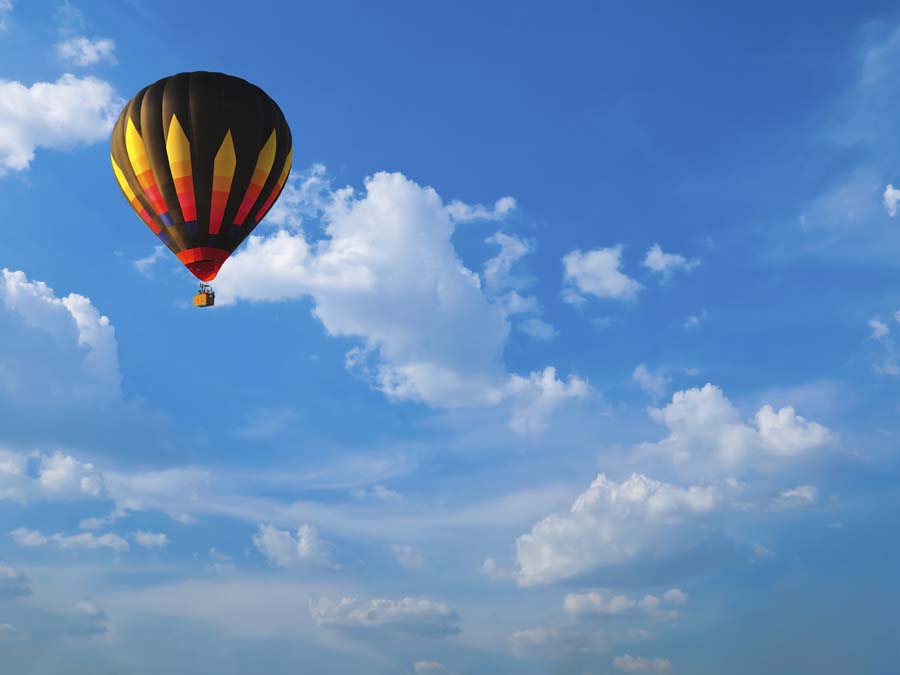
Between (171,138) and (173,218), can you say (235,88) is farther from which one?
(173,218)

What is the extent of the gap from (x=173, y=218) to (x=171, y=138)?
18.5 ft

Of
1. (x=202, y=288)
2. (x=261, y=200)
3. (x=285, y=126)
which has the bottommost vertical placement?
(x=202, y=288)

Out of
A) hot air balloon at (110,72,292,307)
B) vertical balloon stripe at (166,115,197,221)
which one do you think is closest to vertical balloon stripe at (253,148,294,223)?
hot air balloon at (110,72,292,307)

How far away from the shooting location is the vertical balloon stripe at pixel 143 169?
64875 mm

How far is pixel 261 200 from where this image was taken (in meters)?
68.3

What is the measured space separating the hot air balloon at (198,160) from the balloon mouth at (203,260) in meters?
0.07

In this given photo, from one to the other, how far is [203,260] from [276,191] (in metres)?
8.19

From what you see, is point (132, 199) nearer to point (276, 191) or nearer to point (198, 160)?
point (198, 160)

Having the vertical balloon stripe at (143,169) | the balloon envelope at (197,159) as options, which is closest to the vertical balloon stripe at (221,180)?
the balloon envelope at (197,159)

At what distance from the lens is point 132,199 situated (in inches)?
2648

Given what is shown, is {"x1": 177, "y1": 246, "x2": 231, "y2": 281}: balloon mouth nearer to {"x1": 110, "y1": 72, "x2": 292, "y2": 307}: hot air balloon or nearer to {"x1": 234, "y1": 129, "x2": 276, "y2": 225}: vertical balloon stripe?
{"x1": 110, "y1": 72, "x2": 292, "y2": 307}: hot air balloon

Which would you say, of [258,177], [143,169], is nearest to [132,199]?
[143,169]

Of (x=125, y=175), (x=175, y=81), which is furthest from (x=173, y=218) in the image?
(x=175, y=81)

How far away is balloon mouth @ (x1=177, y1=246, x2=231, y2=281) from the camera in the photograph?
66000 millimetres
